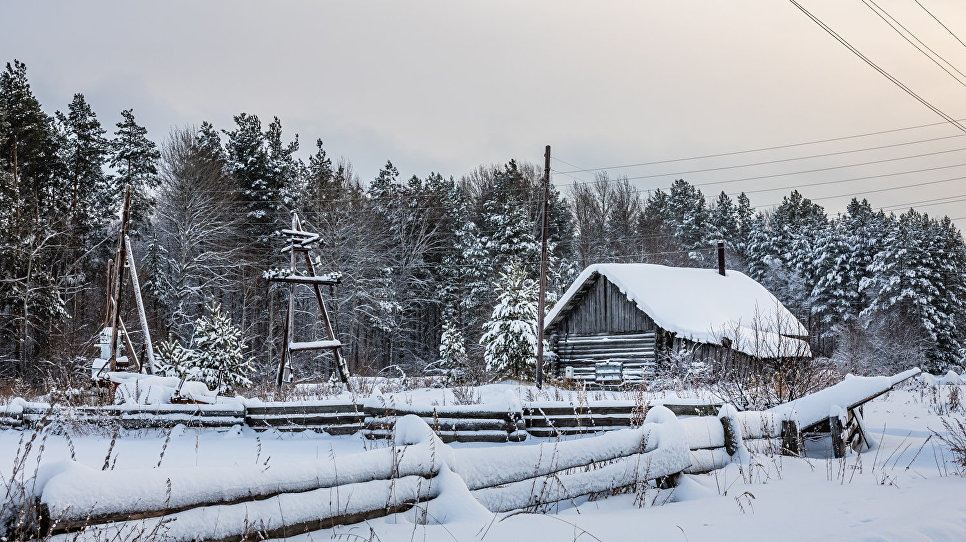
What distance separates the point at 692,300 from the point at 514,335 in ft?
23.2

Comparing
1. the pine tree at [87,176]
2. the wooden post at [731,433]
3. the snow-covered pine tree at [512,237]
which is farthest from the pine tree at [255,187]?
the wooden post at [731,433]

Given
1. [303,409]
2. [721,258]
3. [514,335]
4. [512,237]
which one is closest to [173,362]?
[303,409]

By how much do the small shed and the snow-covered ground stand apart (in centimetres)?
1416

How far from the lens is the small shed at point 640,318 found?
2288 cm

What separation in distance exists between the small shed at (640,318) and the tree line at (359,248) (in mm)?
2397

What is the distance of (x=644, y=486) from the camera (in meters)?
5.46

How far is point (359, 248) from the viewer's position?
36.2m

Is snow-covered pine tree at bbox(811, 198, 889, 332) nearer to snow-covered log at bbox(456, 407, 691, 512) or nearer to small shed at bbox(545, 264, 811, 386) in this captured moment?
small shed at bbox(545, 264, 811, 386)

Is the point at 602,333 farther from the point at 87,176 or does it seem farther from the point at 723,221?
the point at 723,221

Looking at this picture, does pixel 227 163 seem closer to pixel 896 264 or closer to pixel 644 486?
pixel 644 486

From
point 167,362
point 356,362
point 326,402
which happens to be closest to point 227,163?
point 356,362

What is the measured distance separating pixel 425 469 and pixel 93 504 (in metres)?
1.91

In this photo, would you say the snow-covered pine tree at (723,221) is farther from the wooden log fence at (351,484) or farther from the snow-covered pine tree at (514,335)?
the wooden log fence at (351,484)

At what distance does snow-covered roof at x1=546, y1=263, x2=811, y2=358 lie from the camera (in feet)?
73.7
